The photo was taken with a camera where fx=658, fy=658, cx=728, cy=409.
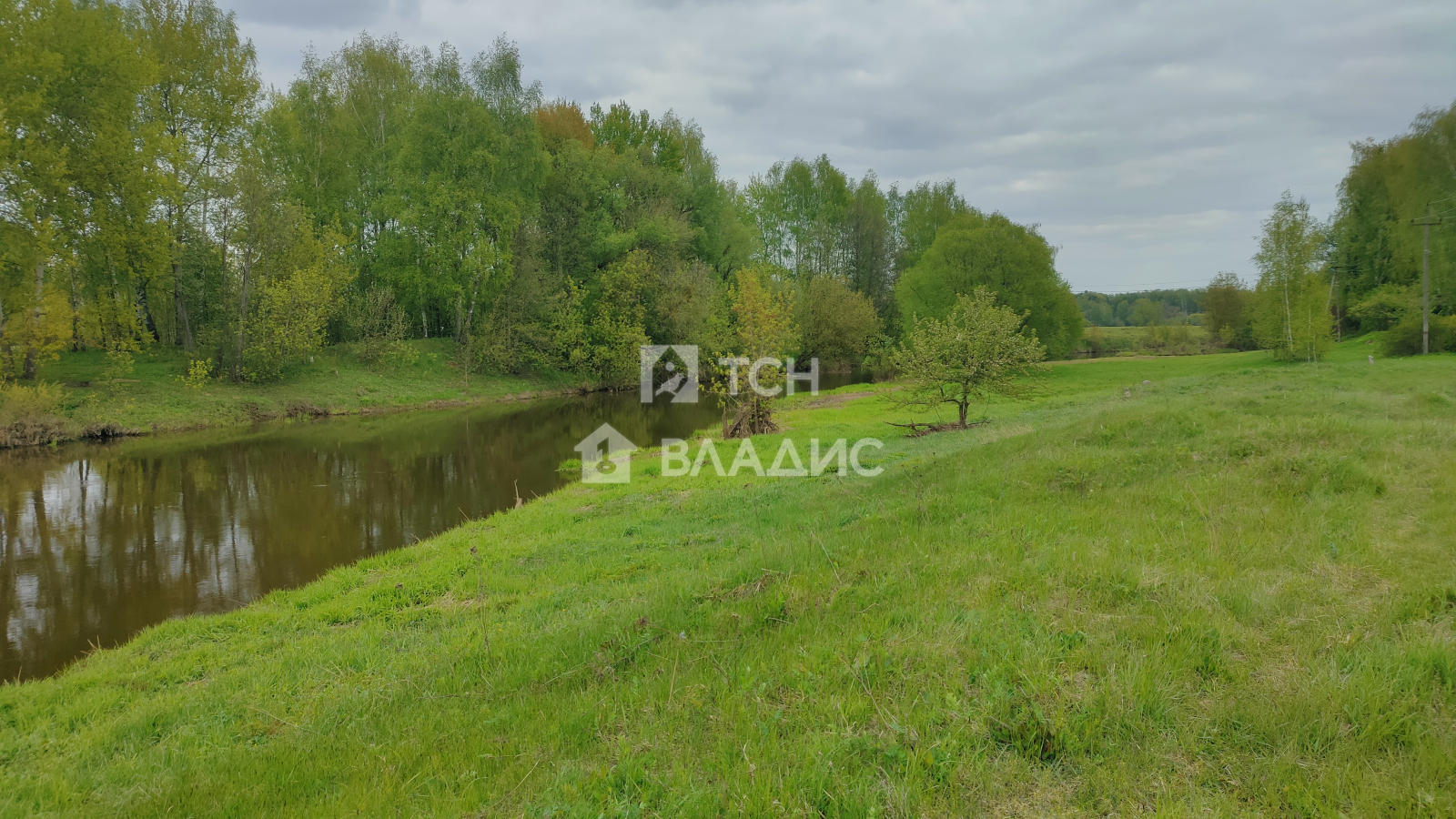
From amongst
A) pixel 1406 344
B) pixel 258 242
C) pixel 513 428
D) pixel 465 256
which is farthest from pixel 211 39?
pixel 1406 344

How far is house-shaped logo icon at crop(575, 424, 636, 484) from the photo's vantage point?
59.6 feet

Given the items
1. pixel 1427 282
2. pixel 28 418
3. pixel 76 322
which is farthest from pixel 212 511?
pixel 1427 282

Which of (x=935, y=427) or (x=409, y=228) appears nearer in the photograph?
(x=935, y=427)

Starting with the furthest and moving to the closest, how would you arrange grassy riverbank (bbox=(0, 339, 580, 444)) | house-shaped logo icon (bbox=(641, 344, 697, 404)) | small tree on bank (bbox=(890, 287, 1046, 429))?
1. house-shaped logo icon (bbox=(641, 344, 697, 404))
2. grassy riverbank (bbox=(0, 339, 580, 444))
3. small tree on bank (bbox=(890, 287, 1046, 429))

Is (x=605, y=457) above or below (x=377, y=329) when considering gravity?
below

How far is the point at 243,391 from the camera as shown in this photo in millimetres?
32344

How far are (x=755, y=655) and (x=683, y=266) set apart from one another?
4474 centimetres

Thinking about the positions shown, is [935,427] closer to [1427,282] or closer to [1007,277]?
[1007,277]

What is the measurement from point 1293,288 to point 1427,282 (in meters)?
6.13

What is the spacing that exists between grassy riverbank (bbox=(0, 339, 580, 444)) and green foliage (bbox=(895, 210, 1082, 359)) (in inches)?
1296

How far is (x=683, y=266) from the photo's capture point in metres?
47.8

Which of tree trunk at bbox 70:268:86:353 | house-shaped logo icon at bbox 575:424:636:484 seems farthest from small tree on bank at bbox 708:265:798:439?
tree trunk at bbox 70:268:86:353

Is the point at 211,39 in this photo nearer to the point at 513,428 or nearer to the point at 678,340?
the point at 513,428

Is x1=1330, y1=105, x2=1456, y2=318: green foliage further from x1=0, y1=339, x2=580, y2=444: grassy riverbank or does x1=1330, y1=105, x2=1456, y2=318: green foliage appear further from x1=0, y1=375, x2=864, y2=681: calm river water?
x1=0, y1=339, x2=580, y2=444: grassy riverbank
